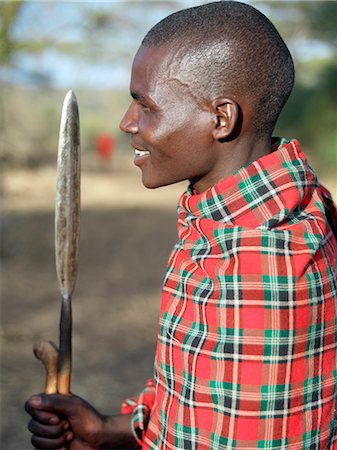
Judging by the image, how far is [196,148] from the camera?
135 centimetres

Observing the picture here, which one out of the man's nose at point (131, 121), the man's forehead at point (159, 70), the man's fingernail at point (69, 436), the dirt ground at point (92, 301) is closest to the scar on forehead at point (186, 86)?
the man's forehead at point (159, 70)

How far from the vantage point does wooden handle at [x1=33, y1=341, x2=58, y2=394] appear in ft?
5.45

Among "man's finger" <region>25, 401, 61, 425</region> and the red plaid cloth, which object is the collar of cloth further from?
"man's finger" <region>25, 401, 61, 425</region>

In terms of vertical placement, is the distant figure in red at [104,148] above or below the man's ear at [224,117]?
above

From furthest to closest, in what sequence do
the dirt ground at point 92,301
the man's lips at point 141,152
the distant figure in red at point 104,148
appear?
the distant figure in red at point 104,148 < the dirt ground at point 92,301 < the man's lips at point 141,152

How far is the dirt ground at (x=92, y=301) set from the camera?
421 centimetres

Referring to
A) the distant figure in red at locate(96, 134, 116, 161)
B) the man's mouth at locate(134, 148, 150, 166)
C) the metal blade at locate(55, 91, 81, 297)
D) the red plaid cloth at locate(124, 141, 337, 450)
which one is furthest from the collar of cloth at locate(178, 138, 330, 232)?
the distant figure in red at locate(96, 134, 116, 161)

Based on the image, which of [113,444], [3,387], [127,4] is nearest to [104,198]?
[127,4]

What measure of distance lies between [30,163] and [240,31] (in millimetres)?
10869

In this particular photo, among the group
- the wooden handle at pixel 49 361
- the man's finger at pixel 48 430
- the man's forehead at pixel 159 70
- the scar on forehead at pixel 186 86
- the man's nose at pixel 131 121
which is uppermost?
the man's forehead at pixel 159 70

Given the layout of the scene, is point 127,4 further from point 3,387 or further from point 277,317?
point 277,317

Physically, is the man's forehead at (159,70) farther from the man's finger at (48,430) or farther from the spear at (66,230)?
the man's finger at (48,430)

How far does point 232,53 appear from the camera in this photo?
4.22ft

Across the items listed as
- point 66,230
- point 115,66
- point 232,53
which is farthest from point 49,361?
point 115,66
